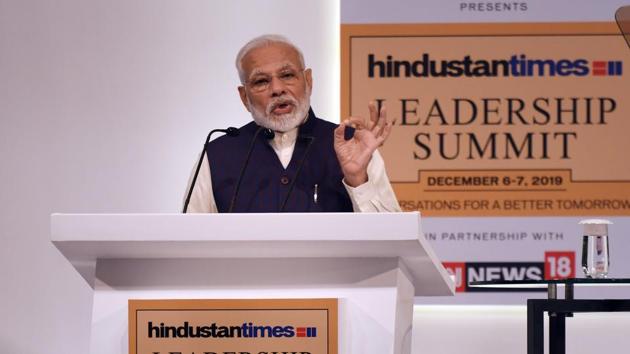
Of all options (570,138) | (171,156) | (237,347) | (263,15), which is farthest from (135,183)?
(237,347)

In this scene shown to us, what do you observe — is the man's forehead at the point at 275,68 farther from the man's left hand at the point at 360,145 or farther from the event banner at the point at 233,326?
the event banner at the point at 233,326

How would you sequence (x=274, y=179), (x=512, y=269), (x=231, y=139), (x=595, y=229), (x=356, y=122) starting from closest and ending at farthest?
(x=356, y=122)
(x=274, y=179)
(x=231, y=139)
(x=595, y=229)
(x=512, y=269)

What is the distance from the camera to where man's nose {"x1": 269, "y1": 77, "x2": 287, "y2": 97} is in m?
2.95

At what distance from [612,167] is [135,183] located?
212cm

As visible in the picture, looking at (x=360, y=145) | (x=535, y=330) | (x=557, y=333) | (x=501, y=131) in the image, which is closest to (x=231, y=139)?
(x=360, y=145)

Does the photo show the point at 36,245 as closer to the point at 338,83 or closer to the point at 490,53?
the point at 338,83

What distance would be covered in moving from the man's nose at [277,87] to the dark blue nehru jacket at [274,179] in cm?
15

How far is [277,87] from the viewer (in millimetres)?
2961

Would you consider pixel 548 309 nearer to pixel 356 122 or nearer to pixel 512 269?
pixel 512 269

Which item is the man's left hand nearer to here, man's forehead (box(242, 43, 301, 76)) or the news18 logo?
man's forehead (box(242, 43, 301, 76))

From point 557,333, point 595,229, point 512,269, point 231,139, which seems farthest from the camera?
point 512,269

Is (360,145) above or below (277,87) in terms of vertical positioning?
below

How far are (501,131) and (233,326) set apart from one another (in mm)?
2797

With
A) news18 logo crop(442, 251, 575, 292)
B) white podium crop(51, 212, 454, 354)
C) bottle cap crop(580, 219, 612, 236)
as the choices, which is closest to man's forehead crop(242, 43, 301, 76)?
bottle cap crop(580, 219, 612, 236)
